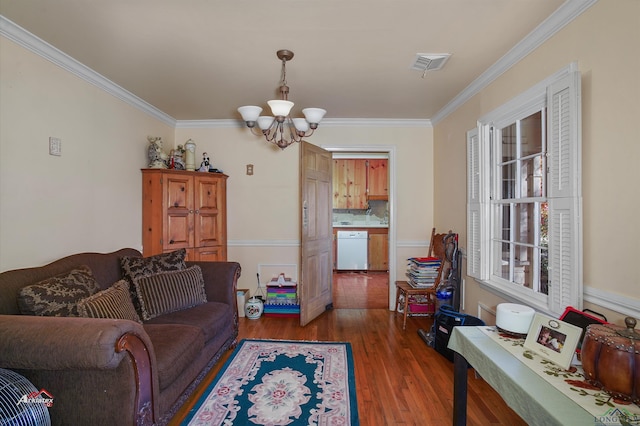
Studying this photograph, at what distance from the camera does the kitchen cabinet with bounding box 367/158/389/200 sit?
6.89m

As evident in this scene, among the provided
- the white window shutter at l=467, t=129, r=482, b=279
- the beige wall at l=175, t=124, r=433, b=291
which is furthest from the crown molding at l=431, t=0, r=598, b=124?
the beige wall at l=175, t=124, r=433, b=291

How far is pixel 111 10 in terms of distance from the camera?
184 cm

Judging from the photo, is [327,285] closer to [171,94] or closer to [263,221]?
[263,221]

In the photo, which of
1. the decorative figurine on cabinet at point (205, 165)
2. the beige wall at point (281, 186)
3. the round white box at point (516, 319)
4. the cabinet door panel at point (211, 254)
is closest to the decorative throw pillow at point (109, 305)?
the cabinet door panel at point (211, 254)

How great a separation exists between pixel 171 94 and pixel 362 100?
1.98 metres

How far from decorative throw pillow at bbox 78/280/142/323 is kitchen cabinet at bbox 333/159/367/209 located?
5121mm

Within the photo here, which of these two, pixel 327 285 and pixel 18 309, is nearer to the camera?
pixel 18 309

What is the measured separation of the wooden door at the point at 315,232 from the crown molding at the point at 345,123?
43 cm

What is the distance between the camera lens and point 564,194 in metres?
1.81

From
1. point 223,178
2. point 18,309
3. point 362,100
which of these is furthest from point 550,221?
point 223,178

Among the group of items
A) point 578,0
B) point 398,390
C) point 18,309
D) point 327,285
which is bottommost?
point 398,390

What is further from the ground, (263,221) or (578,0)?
(578,0)

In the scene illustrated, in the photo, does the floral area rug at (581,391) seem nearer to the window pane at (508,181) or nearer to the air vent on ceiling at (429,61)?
the window pane at (508,181)

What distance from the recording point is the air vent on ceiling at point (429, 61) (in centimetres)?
238
